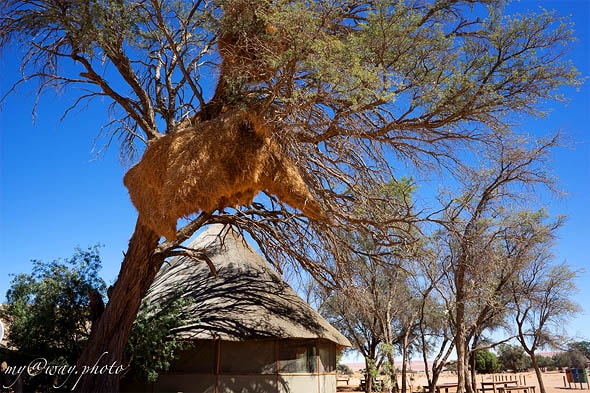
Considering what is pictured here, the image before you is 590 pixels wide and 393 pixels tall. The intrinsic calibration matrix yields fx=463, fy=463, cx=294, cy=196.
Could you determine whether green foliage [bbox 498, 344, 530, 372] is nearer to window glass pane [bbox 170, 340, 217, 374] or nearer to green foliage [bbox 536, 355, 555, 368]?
green foliage [bbox 536, 355, 555, 368]

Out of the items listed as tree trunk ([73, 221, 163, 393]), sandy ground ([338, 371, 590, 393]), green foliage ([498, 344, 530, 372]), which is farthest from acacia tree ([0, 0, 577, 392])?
green foliage ([498, 344, 530, 372])

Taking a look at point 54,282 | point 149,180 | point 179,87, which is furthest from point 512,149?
point 54,282

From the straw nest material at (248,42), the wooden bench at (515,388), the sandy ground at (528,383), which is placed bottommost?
the sandy ground at (528,383)

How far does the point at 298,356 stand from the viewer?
44.7ft

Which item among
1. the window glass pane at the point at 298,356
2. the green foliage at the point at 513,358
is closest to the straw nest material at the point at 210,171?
the window glass pane at the point at 298,356

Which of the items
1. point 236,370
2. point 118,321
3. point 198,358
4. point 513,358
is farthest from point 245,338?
point 513,358

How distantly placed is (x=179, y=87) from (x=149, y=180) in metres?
4.48

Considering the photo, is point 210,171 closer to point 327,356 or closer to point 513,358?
point 327,356

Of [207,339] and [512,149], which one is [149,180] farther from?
[512,149]

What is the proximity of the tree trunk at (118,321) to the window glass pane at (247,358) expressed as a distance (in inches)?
127

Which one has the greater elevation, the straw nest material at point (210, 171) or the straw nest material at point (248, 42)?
the straw nest material at point (248, 42)

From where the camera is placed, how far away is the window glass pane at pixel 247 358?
1290 cm

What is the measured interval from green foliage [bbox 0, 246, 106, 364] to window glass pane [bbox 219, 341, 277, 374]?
3.76m
